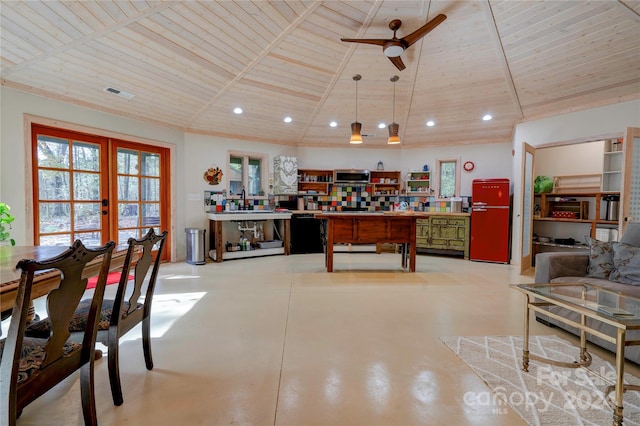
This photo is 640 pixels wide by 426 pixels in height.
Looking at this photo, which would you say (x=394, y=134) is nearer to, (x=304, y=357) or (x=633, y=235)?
(x=633, y=235)

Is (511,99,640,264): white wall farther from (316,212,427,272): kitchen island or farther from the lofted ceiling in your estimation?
(316,212,427,272): kitchen island

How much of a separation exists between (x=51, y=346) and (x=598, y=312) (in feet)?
9.08

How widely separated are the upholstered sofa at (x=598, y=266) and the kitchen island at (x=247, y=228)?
4.62 m

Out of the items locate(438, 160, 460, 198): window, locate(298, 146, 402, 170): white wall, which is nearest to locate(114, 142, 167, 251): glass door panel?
locate(298, 146, 402, 170): white wall

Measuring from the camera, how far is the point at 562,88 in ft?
15.1

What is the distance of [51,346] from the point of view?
1284 mm

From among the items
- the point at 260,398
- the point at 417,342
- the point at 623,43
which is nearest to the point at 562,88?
the point at 623,43

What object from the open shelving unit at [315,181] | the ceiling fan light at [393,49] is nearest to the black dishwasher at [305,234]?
the open shelving unit at [315,181]

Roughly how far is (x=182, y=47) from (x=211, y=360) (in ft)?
12.0

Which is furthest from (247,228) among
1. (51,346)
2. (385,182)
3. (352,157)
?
(51,346)

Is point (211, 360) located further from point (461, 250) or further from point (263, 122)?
point (461, 250)

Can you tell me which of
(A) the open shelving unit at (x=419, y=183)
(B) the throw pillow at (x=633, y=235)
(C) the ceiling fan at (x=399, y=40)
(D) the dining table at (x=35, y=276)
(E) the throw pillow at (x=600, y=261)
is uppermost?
(C) the ceiling fan at (x=399, y=40)

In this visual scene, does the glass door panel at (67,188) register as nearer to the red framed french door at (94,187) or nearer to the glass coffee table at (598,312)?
the red framed french door at (94,187)

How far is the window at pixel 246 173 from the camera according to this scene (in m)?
6.48
